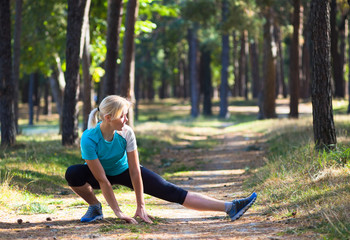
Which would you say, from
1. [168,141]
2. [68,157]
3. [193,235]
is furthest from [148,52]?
[193,235]

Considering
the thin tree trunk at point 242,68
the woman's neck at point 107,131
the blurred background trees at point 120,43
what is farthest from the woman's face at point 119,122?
the thin tree trunk at point 242,68

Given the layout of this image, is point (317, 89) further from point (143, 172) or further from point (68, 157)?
point (68, 157)

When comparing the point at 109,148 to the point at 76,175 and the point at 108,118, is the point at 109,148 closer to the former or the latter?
the point at 108,118

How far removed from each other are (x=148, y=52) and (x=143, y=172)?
44.9 metres

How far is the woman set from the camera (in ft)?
19.2

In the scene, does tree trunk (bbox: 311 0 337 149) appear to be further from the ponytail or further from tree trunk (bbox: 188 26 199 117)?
tree trunk (bbox: 188 26 199 117)

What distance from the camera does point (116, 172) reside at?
6.25 metres

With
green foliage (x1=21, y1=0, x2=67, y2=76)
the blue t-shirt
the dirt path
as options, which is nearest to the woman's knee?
the blue t-shirt

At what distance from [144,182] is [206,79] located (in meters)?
31.8

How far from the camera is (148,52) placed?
50.6 metres

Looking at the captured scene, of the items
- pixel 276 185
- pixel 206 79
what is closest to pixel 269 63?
pixel 206 79

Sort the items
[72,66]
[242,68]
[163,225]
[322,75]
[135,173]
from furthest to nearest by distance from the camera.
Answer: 1. [242,68]
2. [72,66]
3. [322,75]
4. [163,225]
5. [135,173]

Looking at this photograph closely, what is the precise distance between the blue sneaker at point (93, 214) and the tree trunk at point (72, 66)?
26.7 feet

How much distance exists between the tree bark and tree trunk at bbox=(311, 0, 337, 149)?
7.60m
